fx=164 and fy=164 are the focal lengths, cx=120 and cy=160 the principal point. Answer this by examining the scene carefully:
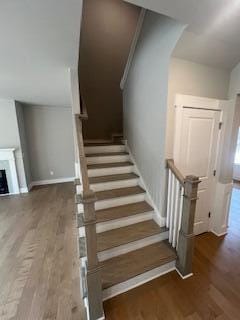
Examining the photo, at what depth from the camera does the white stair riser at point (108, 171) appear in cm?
275

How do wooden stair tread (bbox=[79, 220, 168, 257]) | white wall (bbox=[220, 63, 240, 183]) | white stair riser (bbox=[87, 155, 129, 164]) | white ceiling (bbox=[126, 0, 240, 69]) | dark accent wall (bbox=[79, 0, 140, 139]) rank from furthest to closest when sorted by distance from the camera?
1. white stair riser (bbox=[87, 155, 129, 164])
2. dark accent wall (bbox=[79, 0, 140, 139])
3. white wall (bbox=[220, 63, 240, 183])
4. wooden stair tread (bbox=[79, 220, 168, 257])
5. white ceiling (bbox=[126, 0, 240, 69])

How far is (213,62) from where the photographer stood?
1.98 m

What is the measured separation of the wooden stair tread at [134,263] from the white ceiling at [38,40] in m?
2.30

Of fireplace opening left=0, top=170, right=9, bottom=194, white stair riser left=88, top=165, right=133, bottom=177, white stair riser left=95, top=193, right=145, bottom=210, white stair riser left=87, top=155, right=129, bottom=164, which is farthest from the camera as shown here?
fireplace opening left=0, top=170, right=9, bottom=194

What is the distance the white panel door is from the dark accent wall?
7.63 feet

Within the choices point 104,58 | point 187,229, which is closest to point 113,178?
point 187,229

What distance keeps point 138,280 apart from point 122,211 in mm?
788

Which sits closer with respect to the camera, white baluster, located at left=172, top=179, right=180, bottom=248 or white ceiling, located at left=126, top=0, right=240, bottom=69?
white ceiling, located at left=126, top=0, right=240, bottom=69

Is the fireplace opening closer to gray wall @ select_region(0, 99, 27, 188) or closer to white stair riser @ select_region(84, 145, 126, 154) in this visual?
gray wall @ select_region(0, 99, 27, 188)

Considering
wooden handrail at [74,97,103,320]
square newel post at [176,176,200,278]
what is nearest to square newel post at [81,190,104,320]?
wooden handrail at [74,97,103,320]

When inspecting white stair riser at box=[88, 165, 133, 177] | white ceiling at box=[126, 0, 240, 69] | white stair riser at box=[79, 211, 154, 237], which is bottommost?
white stair riser at box=[79, 211, 154, 237]

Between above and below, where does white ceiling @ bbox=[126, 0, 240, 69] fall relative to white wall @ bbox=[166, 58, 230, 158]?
above

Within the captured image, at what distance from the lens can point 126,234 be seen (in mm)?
2035

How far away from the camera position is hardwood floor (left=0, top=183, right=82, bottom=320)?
5.15 feet
